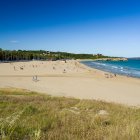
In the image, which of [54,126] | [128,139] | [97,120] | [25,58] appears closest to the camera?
[128,139]

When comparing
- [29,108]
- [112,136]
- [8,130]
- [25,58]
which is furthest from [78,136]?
[25,58]

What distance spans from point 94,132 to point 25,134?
1.49 meters

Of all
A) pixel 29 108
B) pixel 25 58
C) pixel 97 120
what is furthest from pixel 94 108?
pixel 25 58

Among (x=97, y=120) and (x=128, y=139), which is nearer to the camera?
(x=128, y=139)

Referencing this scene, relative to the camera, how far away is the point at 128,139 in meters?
4.61

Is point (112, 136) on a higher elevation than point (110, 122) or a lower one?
higher

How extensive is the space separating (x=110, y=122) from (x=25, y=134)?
324cm

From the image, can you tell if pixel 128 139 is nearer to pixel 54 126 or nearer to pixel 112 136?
pixel 112 136

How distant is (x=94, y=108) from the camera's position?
12.1 metres

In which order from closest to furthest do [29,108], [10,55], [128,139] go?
1. [128,139]
2. [29,108]
3. [10,55]

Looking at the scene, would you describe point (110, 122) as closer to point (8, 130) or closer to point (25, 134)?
point (25, 134)

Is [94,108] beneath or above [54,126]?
beneath

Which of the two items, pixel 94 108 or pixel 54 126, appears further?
pixel 94 108

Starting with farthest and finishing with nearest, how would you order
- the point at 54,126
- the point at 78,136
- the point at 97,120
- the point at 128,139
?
the point at 97,120 → the point at 54,126 → the point at 78,136 → the point at 128,139
